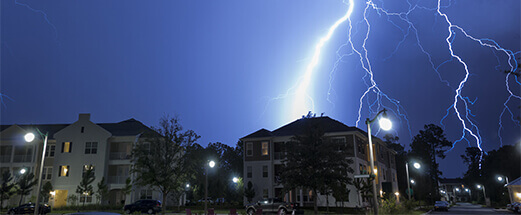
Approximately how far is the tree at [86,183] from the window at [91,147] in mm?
2312

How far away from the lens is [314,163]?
29266mm

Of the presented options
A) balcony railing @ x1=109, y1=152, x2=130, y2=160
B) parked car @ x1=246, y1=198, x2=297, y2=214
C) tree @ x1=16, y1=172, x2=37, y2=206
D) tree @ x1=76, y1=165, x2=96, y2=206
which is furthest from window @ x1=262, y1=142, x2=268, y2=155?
tree @ x1=16, y1=172, x2=37, y2=206

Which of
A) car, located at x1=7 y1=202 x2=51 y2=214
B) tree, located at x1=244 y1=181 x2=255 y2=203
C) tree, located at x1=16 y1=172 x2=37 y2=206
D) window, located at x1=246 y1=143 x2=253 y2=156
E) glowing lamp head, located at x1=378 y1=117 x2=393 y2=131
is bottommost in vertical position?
car, located at x1=7 y1=202 x2=51 y2=214

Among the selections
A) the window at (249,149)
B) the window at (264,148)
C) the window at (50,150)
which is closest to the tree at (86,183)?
the window at (50,150)

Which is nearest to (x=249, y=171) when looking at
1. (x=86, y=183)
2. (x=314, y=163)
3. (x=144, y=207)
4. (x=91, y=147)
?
(x=144, y=207)

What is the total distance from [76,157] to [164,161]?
2023cm

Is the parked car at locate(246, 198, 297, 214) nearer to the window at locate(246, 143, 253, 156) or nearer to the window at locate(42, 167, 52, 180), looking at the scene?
the window at locate(246, 143, 253, 156)

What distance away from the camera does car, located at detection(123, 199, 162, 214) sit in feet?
105

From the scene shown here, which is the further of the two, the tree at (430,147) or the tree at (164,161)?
the tree at (430,147)

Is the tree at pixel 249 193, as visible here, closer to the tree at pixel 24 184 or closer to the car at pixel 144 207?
the car at pixel 144 207

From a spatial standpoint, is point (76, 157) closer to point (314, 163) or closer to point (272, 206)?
point (272, 206)

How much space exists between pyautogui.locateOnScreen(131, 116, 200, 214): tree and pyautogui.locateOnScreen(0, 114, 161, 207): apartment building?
13.8 m

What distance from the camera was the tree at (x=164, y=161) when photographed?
26500 millimetres

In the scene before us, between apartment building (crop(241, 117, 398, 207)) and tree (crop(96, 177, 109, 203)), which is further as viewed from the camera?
apartment building (crop(241, 117, 398, 207))
